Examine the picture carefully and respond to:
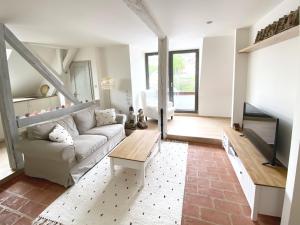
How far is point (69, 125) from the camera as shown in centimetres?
323

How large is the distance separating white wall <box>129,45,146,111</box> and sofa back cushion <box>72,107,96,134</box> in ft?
5.17

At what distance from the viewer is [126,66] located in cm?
482

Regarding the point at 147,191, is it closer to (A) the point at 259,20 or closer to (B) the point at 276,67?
(B) the point at 276,67

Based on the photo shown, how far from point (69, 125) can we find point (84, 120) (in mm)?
369

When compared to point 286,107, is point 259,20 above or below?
above

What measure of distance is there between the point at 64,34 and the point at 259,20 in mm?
3535

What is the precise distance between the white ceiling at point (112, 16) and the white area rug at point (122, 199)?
7.72ft

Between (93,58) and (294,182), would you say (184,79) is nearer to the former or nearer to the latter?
(93,58)

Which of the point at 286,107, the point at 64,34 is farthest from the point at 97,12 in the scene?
the point at 286,107

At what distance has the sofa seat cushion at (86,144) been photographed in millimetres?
2600

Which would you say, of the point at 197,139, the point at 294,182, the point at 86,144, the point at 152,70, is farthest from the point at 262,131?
the point at 152,70

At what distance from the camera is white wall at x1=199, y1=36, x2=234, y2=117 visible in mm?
4777

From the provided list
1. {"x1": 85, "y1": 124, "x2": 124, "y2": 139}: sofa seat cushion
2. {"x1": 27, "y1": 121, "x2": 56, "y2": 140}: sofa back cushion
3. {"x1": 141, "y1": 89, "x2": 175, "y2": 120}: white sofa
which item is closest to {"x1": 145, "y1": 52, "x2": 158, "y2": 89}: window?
{"x1": 141, "y1": 89, "x2": 175, "y2": 120}: white sofa

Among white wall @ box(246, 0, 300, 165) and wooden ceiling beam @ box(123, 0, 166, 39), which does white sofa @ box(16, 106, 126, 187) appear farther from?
white wall @ box(246, 0, 300, 165)
